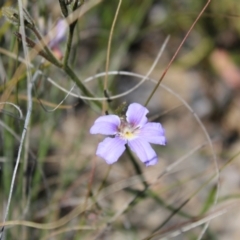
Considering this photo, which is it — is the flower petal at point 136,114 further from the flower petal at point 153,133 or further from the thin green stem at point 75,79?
the thin green stem at point 75,79

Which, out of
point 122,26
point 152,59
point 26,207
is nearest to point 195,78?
point 152,59

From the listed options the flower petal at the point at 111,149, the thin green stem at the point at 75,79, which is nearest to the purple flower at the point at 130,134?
the flower petal at the point at 111,149

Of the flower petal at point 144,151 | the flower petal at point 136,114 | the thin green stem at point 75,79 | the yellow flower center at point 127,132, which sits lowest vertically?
the flower petal at point 144,151

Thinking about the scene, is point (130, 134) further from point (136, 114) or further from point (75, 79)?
point (75, 79)

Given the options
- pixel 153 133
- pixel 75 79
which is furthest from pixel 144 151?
pixel 75 79

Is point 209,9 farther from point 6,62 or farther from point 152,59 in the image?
point 6,62
